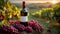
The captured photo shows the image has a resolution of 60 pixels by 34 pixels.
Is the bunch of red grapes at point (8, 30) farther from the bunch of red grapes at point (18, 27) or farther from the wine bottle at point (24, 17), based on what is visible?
the wine bottle at point (24, 17)

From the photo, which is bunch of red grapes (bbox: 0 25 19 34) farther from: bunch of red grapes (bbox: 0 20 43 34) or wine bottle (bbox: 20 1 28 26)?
wine bottle (bbox: 20 1 28 26)

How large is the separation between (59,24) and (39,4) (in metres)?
0.30

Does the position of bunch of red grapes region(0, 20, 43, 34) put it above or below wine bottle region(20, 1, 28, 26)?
below

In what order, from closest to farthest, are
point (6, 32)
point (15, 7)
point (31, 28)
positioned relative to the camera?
point (6, 32), point (31, 28), point (15, 7)

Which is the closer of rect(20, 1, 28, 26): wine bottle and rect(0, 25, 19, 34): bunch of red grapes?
rect(0, 25, 19, 34): bunch of red grapes

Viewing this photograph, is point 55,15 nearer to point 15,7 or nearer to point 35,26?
point 35,26

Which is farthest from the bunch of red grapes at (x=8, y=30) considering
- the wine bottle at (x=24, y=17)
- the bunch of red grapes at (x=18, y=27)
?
the wine bottle at (x=24, y=17)

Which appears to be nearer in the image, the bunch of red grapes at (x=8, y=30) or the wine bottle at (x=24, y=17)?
the bunch of red grapes at (x=8, y=30)

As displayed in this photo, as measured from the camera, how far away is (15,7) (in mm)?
2072

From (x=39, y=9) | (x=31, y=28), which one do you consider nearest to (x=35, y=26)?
(x=31, y=28)

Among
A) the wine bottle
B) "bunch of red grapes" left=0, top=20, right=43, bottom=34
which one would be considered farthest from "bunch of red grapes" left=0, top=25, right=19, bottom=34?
the wine bottle

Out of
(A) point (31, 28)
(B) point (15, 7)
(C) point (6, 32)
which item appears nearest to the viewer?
(C) point (6, 32)

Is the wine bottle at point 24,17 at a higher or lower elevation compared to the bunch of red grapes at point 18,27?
higher

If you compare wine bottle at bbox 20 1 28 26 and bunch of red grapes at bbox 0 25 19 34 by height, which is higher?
wine bottle at bbox 20 1 28 26
